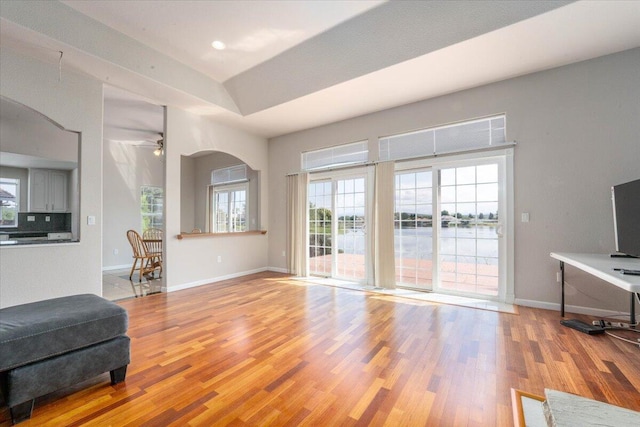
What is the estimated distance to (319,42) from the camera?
330 cm

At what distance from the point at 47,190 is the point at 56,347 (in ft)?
16.8

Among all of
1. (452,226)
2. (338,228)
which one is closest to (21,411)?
(338,228)

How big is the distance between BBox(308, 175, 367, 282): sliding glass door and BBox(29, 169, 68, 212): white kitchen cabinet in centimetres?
476

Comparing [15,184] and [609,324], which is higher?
[15,184]

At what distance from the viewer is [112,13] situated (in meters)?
2.83

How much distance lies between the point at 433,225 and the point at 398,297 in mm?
1233

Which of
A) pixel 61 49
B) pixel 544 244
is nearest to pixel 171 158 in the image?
pixel 61 49

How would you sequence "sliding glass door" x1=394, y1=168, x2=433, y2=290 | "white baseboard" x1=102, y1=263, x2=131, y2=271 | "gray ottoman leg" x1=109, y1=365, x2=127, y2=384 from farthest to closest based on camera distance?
"white baseboard" x1=102, y1=263, x2=131, y2=271 → "sliding glass door" x1=394, y1=168, x2=433, y2=290 → "gray ottoman leg" x1=109, y1=365, x2=127, y2=384

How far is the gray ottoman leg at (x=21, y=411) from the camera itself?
1.50m

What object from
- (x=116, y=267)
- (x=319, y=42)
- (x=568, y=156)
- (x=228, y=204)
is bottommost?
(x=116, y=267)

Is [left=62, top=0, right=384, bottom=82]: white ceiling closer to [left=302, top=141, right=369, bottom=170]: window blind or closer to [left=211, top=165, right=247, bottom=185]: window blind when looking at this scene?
[left=302, top=141, right=369, bottom=170]: window blind

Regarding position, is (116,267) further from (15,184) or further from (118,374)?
(118,374)

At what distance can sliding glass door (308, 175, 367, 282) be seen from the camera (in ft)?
16.3

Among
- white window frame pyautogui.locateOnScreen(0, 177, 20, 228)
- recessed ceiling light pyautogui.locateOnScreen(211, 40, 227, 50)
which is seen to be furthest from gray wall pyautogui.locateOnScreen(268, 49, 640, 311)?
white window frame pyautogui.locateOnScreen(0, 177, 20, 228)
